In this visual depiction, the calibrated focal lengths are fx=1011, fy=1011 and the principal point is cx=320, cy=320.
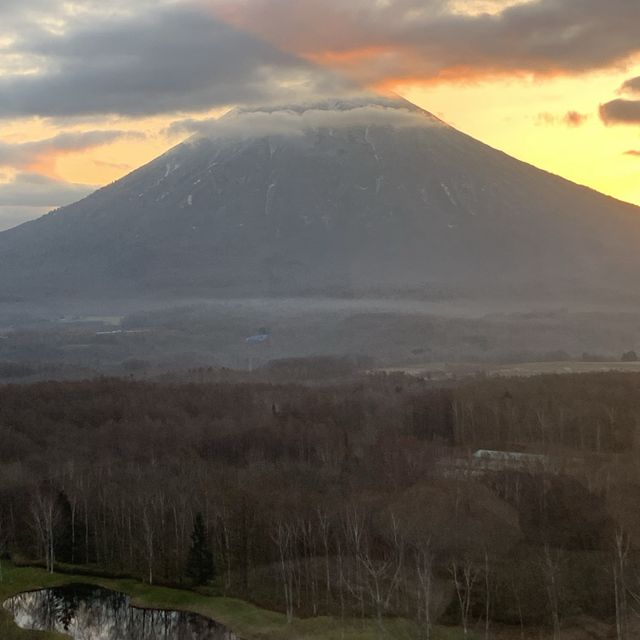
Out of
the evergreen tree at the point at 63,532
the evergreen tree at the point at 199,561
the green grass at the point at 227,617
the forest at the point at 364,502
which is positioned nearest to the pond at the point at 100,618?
the green grass at the point at 227,617

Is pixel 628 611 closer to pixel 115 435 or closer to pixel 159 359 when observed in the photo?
pixel 115 435

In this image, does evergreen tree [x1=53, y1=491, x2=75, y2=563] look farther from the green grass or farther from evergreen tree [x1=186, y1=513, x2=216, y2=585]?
evergreen tree [x1=186, y1=513, x2=216, y2=585]

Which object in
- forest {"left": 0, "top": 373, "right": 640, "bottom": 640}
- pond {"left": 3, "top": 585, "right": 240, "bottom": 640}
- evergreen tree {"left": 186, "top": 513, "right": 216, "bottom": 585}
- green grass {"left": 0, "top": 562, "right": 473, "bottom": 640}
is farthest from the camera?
evergreen tree {"left": 186, "top": 513, "right": 216, "bottom": 585}

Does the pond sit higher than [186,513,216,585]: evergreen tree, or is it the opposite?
[186,513,216,585]: evergreen tree

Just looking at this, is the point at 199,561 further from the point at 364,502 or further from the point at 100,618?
the point at 364,502

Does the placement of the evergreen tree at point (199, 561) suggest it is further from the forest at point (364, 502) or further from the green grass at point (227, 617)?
the green grass at point (227, 617)

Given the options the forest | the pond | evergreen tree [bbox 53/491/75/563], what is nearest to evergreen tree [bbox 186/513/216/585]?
the forest

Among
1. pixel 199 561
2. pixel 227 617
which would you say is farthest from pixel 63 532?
pixel 227 617
